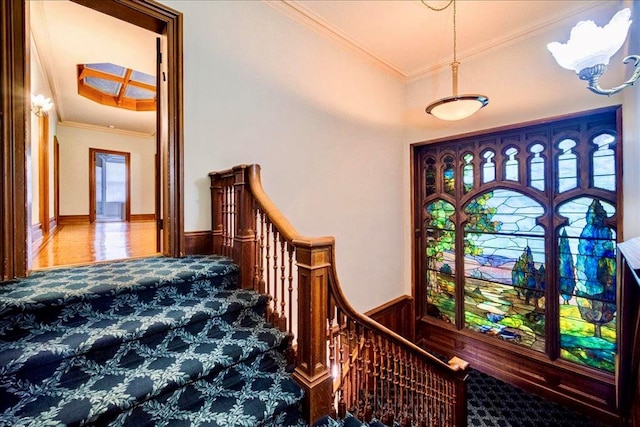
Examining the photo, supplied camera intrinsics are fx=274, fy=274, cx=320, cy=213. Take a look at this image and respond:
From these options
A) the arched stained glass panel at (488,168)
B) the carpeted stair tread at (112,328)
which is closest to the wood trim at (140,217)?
the carpeted stair tread at (112,328)

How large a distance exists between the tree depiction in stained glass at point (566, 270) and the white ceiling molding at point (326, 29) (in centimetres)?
292

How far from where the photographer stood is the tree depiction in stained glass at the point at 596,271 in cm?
268

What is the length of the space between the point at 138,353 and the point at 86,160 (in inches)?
285

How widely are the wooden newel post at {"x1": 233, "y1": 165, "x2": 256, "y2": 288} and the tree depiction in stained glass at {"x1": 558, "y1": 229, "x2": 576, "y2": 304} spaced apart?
3243 mm

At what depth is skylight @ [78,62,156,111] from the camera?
162 inches

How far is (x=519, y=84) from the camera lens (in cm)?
306

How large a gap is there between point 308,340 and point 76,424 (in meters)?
0.96

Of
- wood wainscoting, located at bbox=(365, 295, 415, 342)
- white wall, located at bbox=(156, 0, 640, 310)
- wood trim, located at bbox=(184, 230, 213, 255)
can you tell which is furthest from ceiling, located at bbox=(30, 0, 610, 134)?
wood wainscoting, located at bbox=(365, 295, 415, 342)

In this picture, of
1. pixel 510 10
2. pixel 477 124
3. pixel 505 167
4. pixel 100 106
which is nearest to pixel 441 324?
pixel 505 167

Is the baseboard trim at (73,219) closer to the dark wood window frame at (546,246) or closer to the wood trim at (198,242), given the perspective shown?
the wood trim at (198,242)

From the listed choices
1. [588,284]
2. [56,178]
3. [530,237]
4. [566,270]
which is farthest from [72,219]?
[588,284]

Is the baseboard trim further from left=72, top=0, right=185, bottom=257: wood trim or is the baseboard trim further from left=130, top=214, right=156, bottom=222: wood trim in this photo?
left=72, top=0, right=185, bottom=257: wood trim

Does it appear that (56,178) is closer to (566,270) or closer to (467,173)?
(467,173)

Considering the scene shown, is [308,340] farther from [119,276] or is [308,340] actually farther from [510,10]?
[510,10]
